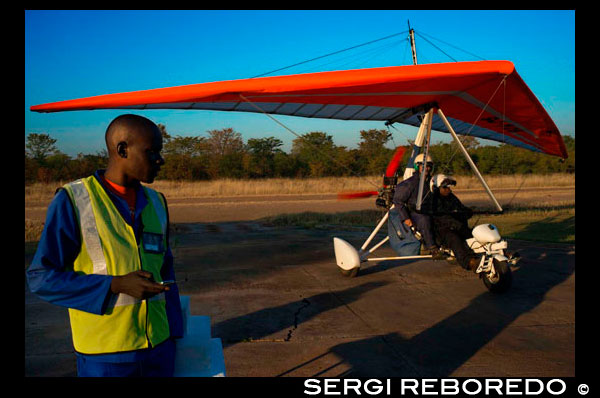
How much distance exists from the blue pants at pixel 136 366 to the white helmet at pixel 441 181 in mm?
6194

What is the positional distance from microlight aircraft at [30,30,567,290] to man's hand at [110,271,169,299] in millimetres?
2006

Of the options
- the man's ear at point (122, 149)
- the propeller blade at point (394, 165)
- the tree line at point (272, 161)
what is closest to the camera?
the man's ear at point (122, 149)

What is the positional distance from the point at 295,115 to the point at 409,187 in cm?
229

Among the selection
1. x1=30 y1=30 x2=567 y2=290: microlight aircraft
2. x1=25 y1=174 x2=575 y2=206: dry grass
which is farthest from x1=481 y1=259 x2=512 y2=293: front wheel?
x1=25 y1=174 x2=575 y2=206: dry grass

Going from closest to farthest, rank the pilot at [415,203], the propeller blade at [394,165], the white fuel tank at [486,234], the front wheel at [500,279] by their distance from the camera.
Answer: the front wheel at [500,279] → the white fuel tank at [486,234] → the pilot at [415,203] → the propeller blade at [394,165]

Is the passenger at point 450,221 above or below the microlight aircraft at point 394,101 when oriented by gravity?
below

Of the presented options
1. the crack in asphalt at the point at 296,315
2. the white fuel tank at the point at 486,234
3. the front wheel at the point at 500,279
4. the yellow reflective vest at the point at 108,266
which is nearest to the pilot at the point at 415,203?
the white fuel tank at the point at 486,234

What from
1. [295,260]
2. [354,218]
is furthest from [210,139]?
[295,260]

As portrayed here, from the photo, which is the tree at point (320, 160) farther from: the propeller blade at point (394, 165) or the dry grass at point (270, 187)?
the propeller blade at point (394, 165)

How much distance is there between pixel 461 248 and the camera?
6.75 metres

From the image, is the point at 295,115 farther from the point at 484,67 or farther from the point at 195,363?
the point at 195,363

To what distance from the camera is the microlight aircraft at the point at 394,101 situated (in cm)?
419

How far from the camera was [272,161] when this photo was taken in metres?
43.7

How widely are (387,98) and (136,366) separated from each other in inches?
228
